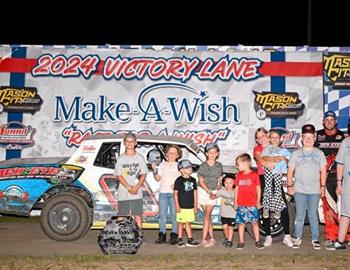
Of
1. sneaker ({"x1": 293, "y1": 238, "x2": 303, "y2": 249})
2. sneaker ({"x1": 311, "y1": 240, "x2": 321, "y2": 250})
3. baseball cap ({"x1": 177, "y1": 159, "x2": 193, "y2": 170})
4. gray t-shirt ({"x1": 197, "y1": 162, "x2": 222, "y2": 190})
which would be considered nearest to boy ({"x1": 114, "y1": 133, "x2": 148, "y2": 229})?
baseball cap ({"x1": 177, "y1": 159, "x2": 193, "y2": 170})

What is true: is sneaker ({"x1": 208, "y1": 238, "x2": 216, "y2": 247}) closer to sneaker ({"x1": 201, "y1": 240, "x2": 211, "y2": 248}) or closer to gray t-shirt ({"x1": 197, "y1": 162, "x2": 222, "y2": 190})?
sneaker ({"x1": 201, "y1": 240, "x2": 211, "y2": 248})

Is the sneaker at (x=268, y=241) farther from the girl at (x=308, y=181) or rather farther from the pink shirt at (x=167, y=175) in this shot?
the pink shirt at (x=167, y=175)

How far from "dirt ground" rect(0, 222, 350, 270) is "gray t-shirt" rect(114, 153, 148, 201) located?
81cm

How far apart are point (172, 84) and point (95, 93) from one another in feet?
4.57

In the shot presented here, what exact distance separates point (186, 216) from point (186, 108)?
249cm

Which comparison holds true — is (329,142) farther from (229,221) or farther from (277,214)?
(229,221)

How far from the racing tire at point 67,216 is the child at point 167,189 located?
Result: 115 cm

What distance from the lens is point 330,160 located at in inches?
418

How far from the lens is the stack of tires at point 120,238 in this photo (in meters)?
9.15

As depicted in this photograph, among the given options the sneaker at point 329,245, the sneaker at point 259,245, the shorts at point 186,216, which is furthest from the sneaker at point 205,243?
the sneaker at point 329,245

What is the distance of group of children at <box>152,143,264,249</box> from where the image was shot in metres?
9.88

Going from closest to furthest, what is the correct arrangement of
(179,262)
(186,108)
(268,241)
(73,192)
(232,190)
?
(179,262) < (268,241) < (232,190) < (73,192) < (186,108)

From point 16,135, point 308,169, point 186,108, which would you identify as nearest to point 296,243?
point 308,169

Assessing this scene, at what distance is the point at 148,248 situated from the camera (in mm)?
9883
